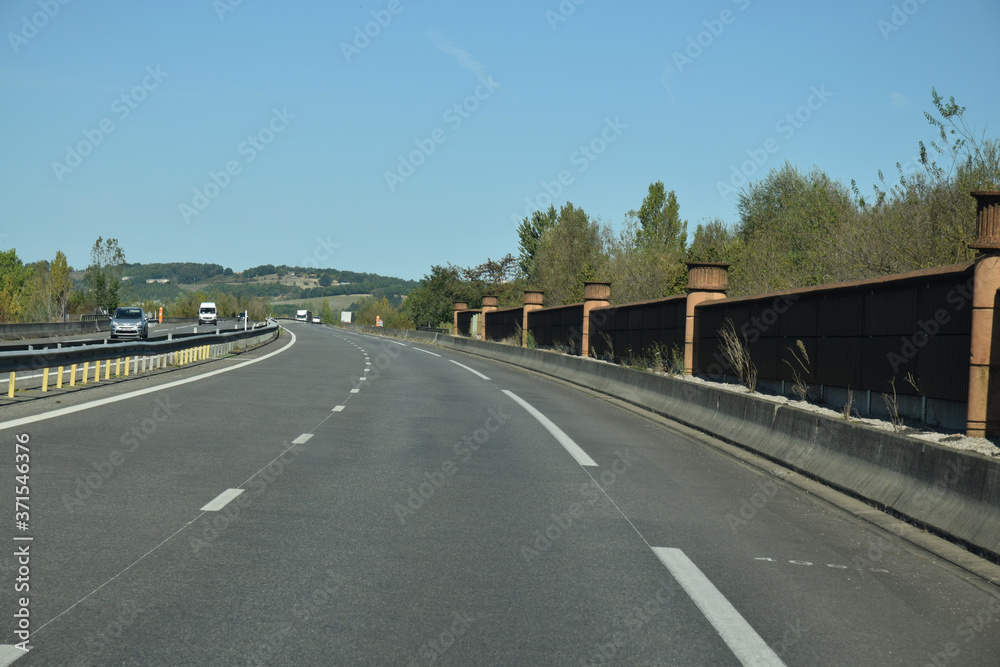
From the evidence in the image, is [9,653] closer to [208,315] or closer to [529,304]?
[529,304]

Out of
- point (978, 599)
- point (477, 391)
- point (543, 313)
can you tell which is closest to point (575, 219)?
point (543, 313)

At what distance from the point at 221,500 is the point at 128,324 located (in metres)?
45.9

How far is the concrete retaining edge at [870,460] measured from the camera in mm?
7777

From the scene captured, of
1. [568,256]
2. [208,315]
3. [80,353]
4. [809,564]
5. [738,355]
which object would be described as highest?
[568,256]

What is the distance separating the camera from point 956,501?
8.15m

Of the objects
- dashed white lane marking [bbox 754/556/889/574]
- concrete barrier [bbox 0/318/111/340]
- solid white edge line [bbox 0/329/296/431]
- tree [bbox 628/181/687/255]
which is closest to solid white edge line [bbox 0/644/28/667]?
dashed white lane marking [bbox 754/556/889/574]

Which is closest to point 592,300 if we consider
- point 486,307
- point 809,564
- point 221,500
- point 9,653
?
point 486,307

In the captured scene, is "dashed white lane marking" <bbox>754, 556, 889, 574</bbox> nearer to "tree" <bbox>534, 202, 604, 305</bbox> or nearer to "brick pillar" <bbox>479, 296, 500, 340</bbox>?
"tree" <bbox>534, 202, 604, 305</bbox>

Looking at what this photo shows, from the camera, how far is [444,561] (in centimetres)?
667

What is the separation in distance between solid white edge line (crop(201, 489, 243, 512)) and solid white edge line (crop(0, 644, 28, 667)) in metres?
3.49

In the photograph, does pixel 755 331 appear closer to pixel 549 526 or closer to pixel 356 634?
pixel 549 526

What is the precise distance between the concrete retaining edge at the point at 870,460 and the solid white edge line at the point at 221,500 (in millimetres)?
6202

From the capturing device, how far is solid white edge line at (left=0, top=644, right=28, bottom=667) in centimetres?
445

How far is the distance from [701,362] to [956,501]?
51.3 feet
